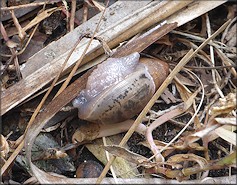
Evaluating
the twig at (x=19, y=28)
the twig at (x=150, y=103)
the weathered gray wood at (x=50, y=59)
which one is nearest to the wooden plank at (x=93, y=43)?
the weathered gray wood at (x=50, y=59)

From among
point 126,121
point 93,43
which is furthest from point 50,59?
point 126,121

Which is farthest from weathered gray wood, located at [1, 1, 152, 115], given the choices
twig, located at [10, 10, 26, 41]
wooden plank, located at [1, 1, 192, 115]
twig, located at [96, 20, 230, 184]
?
twig, located at [96, 20, 230, 184]

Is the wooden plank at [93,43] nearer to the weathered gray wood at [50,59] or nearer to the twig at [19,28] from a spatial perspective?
the weathered gray wood at [50,59]

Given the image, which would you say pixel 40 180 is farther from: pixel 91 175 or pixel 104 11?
pixel 104 11

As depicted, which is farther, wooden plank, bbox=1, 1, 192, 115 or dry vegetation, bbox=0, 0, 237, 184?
wooden plank, bbox=1, 1, 192, 115

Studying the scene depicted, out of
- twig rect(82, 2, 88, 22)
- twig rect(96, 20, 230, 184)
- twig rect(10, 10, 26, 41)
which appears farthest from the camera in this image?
twig rect(82, 2, 88, 22)

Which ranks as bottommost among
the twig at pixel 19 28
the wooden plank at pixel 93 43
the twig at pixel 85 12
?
the wooden plank at pixel 93 43

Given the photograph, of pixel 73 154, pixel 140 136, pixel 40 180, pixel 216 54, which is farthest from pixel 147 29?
pixel 40 180

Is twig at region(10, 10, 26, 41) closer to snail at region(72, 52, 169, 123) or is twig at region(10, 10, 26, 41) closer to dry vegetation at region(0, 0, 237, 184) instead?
dry vegetation at region(0, 0, 237, 184)
